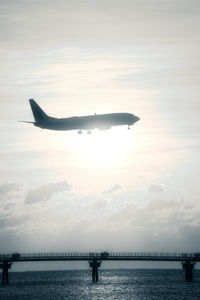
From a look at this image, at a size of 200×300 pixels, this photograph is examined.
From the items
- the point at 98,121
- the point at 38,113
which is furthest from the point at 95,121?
the point at 38,113

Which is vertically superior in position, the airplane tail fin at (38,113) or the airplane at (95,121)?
the airplane tail fin at (38,113)

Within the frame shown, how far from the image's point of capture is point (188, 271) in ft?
630

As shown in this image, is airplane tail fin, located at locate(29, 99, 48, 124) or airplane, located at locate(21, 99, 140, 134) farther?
airplane tail fin, located at locate(29, 99, 48, 124)

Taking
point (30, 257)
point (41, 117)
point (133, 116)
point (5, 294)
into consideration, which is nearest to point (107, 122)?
point (133, 116)

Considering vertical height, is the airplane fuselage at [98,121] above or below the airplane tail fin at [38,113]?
below

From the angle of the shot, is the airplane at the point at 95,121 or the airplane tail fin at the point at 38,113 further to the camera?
the airplane tail fin at the point at 38,113

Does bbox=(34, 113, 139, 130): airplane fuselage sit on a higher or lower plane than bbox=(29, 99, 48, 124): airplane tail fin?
lower

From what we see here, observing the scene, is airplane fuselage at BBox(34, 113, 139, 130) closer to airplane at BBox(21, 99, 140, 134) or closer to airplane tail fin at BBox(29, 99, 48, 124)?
airplane at BBox(21, 99, 140, 134)

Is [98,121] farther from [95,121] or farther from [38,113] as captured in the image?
[38,113]

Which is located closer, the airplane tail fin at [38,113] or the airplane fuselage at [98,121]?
the airplane fuselage at [98,121]

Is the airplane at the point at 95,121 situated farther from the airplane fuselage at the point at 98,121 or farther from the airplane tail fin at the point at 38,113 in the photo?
the airplane tail fin at the point at 38,113

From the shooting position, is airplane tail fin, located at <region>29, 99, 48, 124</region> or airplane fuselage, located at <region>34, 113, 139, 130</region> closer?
airplane fuselage, located at <region>34, 113, 139, 130</region>

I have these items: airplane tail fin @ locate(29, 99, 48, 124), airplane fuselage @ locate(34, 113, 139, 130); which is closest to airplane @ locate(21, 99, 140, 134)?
airplane fuselage @ locate(34, 113, 139, 130)

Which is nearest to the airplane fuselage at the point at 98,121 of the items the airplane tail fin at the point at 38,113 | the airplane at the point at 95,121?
the airplane at the point at 95,121
